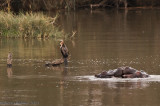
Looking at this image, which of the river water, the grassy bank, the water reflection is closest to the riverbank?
the grassy bank

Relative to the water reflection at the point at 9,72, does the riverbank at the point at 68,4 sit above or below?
above

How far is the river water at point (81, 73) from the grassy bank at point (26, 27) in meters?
1.04

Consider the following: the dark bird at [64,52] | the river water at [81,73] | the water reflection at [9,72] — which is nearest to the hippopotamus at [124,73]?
the river water at [81,73]

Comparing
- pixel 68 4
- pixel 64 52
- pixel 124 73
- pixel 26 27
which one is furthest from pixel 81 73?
pixel 68 4

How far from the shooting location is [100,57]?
23.8m

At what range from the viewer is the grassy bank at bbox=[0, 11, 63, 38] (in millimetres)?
32438

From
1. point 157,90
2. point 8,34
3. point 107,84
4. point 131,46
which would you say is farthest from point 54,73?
point 8,34

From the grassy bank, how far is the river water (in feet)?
3.42

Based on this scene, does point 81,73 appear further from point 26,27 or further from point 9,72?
point 26,27

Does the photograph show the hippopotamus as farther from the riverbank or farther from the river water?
the riverbank

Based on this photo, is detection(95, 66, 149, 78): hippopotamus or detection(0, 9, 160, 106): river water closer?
detection(0, 9, 160, 106): river water

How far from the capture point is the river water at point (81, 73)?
599 inches

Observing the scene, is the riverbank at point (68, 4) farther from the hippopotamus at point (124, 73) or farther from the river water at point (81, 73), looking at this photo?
the hippopotamus at point (124, 73)

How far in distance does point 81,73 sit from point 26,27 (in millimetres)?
13534
